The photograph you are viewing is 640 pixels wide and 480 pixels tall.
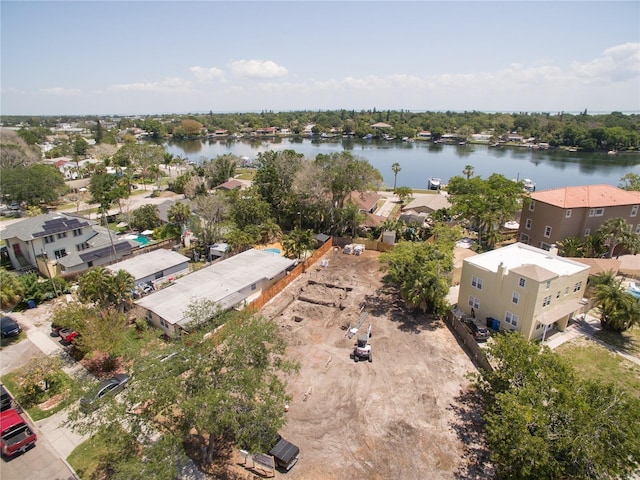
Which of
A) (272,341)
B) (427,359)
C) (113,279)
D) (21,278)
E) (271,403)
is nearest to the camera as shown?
(271,403)

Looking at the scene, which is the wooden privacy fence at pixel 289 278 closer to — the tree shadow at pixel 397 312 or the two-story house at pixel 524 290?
the tree shadow at pixel 397 312

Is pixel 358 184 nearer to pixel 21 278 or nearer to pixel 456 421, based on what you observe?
pixel 456 421

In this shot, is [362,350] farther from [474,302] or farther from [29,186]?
[29,186]

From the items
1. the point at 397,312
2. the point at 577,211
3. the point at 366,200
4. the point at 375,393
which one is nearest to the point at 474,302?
the point at 397,312

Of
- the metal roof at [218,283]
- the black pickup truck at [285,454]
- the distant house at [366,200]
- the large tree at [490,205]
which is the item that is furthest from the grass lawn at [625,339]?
the distant house at [366,200]

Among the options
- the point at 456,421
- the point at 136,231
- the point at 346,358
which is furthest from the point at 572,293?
the point at 136,231

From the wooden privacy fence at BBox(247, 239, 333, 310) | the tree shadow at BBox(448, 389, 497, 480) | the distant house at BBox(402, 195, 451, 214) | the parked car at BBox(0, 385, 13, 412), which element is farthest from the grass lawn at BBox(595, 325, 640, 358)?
the parked car at BBox(0, 385, 13, 412)

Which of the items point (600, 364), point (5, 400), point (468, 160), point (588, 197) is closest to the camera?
point (5, 400)
